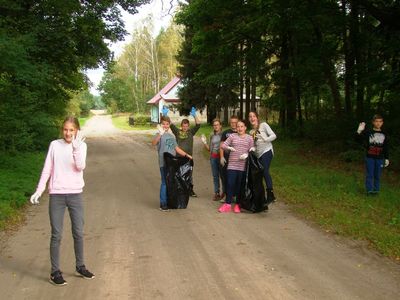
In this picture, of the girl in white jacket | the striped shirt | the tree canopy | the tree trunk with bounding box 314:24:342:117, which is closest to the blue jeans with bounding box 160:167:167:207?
the striped shirt

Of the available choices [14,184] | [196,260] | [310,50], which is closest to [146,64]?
[310,50]

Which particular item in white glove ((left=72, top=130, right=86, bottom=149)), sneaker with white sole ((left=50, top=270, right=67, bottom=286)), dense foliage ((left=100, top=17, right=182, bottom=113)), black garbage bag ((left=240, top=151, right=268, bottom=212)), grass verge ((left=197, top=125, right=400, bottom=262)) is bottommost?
grass verge ((left=197, top=125, right=400, bottom=262))

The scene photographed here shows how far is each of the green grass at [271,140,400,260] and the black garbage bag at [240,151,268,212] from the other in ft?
2.57

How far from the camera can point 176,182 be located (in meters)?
8.95

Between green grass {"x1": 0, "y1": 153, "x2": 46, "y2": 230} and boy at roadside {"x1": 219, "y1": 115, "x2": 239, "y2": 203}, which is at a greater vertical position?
boy at roadside {"x1": 219, "y1": 115, "x2": 239, "y2": 203}

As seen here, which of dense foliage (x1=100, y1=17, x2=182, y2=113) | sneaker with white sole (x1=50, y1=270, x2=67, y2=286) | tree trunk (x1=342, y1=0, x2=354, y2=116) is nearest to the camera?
sneaker with white sole (x1=50, y1=270, x2=67, y2=286)

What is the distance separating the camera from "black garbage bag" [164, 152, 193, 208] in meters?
8.91

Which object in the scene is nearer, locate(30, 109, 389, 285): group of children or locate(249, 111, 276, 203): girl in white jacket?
locate(30, 109, 389, 285): group of children

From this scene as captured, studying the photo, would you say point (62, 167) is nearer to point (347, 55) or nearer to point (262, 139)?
point (262, 139)

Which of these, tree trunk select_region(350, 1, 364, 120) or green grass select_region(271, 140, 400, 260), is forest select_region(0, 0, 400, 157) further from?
green grass select_region(271, 140, 400, 260)

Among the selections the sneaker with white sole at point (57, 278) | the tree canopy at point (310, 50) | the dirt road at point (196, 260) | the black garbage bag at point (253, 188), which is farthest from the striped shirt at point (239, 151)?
the tree canopy at point (310, 50)

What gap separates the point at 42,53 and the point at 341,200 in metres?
14.9

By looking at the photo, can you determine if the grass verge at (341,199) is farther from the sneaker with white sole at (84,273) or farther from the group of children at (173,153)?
the sneaker with white sole at (84,273)

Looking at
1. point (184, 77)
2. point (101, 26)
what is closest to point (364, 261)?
point (101, 26)
